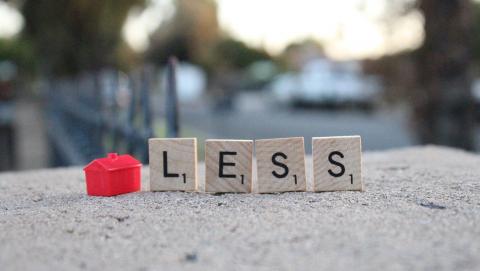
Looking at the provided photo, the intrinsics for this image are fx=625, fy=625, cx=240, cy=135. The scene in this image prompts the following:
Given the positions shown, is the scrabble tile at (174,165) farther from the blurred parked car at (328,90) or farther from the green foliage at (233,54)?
the green foliage at (233,54)

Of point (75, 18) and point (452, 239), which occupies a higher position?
point (75, 18)

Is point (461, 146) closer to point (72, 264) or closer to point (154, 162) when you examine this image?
point (154, 162)

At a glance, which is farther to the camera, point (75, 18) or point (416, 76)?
point (75, 18)

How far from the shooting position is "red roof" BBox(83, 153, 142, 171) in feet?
12.5

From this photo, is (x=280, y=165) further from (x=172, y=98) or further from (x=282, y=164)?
(x=172, y=98)

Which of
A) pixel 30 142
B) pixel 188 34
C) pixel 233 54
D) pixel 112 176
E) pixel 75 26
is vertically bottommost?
pixel 30 142

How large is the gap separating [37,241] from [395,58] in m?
11.4

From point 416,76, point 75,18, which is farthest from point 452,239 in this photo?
point 75,18

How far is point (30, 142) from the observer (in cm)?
2525

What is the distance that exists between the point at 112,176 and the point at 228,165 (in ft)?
2.32

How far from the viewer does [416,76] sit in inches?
441

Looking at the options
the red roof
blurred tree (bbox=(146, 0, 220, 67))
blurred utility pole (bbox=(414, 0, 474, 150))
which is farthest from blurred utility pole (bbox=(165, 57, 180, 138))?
blurred tree (bbox=(146, 0, 220, 67))

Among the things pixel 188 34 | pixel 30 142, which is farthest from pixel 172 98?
pixel 188 34

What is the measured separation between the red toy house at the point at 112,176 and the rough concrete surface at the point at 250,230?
10cm
